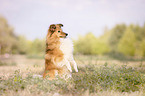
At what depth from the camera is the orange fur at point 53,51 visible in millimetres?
6199

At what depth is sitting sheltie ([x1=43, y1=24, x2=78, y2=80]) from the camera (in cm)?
619

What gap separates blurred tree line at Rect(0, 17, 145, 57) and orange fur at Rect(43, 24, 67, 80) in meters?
12.7

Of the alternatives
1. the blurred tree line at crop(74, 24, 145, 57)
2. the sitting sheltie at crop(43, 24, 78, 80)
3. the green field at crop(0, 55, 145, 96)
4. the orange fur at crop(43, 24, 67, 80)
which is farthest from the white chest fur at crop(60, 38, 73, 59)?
the blurred tree line at crop(74, 24, 145, 57)

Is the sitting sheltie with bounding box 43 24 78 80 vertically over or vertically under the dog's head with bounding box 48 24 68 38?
under

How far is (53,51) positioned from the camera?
20.5ft

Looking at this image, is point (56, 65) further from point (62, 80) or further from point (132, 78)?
point (132, 78)

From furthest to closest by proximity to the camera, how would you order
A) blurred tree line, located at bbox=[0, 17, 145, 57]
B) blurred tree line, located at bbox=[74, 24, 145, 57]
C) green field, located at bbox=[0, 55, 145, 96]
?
blurred tree line, located at bbox=[74, 24, 145, 57] → blurred tree line, located at bbox=[0, 17, 145, 57] → green field, located at bbox=[0, 55, 145, 96]

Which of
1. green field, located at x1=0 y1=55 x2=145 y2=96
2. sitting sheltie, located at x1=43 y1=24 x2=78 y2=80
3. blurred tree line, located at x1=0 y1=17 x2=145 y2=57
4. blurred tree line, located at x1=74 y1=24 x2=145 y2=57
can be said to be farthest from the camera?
blurred tree line, located at x1=74 y1=24 x2=145 y2=57

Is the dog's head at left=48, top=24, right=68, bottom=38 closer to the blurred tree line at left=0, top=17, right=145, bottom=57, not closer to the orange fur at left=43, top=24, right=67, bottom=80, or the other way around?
the orange fur at left=43, top=24, right=67, bottom=80

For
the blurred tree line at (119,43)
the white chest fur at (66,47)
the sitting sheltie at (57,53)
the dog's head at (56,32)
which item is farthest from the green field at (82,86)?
the blurred tree line at (119,43)

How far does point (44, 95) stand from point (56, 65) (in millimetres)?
1319

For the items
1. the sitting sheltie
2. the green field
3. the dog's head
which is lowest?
the green field

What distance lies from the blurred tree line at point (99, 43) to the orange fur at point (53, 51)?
12.7 metres

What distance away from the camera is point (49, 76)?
6141 millimetres
